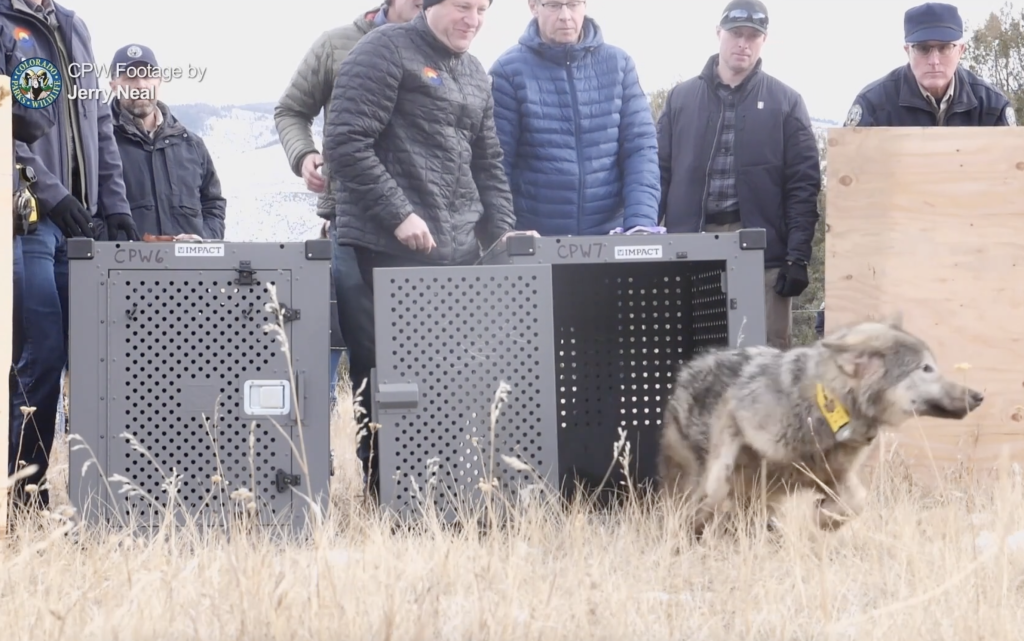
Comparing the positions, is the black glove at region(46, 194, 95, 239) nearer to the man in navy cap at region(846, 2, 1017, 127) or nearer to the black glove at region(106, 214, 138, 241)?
the black glove at region(106, 214, 138, 241)

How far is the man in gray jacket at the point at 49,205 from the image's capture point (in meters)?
4.20

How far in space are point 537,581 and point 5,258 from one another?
68.2 inches

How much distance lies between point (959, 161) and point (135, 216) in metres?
3.97

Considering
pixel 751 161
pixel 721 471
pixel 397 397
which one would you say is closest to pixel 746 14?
pixel 751 161

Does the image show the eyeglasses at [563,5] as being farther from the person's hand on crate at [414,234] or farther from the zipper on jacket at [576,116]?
the person's hand on crate at [414,234]

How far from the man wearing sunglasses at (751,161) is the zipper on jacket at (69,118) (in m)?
2.66

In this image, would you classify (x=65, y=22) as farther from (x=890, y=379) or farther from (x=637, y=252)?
(x=890, y=379)

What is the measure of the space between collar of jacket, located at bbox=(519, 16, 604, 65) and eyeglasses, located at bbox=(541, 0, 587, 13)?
0.27 feet

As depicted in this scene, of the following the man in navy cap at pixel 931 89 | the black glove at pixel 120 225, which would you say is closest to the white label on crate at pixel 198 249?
the black glove at pixel 120 225

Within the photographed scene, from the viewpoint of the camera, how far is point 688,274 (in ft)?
16.0

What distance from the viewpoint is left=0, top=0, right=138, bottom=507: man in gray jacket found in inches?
165

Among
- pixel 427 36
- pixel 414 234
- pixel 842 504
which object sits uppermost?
pixel 427 36

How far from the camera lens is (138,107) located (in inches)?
250

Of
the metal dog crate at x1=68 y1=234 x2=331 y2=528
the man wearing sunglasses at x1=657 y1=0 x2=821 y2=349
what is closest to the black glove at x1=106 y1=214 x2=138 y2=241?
the metal dog crate at x1=68 y1=234 x2=331 y2=528
